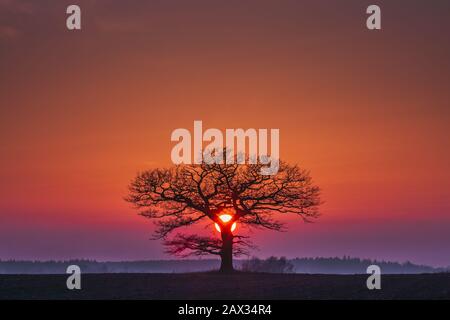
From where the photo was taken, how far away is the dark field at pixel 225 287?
42250 millimetres

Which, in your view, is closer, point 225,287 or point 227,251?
point 225,287

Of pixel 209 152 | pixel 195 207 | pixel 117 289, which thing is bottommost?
pixel 117 289

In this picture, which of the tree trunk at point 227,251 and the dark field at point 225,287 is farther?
the tree trunk at point 227,251

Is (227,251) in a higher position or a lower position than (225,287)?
higher

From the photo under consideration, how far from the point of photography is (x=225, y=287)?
4666cm

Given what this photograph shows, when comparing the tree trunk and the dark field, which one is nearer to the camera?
the dark field

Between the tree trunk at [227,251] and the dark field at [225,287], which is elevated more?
the tree trunk at [227,251]

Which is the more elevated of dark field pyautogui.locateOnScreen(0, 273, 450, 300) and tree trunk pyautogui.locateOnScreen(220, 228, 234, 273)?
tree trunk pyautogui.locateOnScreen(220, 228, 234, 273)

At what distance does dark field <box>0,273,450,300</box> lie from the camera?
42.2 metres

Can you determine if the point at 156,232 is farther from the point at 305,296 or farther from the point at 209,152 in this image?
the point at 305,296
